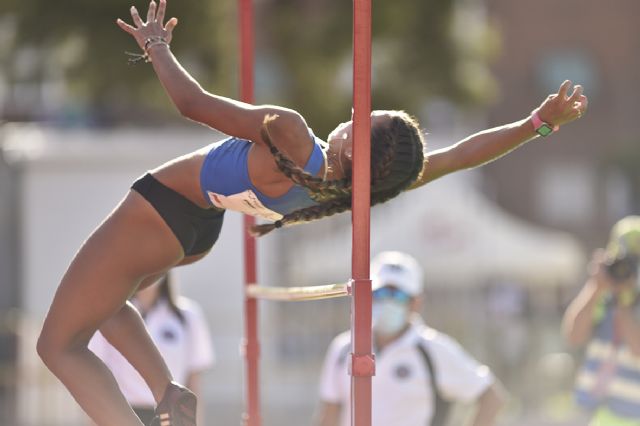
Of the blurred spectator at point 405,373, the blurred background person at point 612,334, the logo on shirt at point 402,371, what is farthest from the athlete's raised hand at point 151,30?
the blurred background person at point 612,334

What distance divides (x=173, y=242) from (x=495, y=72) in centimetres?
2941

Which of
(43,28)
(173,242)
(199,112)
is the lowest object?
(173,242)

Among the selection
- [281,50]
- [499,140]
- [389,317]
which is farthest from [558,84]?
[499,140]

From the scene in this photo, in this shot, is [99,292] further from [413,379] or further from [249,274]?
[413,379]

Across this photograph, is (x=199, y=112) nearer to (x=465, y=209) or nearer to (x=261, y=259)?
(x=261, y=259)

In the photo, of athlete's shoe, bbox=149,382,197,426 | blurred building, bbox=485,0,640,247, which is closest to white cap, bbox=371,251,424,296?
athlete's shoe, bbox=149,382,197,426

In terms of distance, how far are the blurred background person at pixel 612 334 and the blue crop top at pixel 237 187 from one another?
262cm

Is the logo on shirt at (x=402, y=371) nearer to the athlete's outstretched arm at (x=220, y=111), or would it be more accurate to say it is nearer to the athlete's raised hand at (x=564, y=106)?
the athlete's raised hand at (x=564, y=106)

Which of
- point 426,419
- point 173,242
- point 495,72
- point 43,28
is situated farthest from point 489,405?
point 495,72

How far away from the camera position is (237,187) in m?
4.00

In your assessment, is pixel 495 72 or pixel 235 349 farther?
pixel 495 72

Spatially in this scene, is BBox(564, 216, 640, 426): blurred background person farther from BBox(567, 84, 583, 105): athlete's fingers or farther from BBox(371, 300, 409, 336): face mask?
BBox(567, 84, 583, 105): athlete's fingers

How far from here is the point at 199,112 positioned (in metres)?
3.83

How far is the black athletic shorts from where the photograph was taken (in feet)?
13.7
